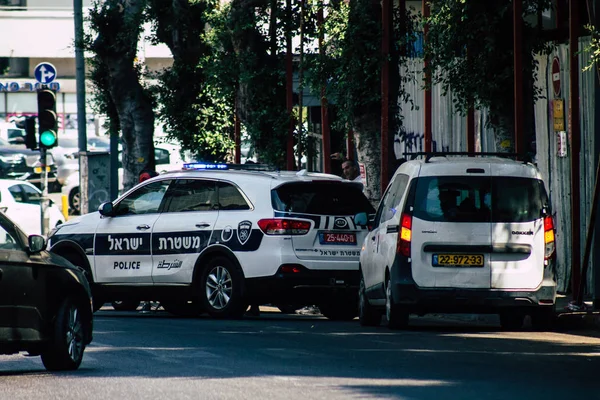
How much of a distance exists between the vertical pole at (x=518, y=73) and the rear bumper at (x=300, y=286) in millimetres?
2525

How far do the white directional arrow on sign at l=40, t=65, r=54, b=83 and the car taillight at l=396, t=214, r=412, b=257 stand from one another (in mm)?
20317

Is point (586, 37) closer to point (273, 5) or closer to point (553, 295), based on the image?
point (553, 295)

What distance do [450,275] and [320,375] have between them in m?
4.11

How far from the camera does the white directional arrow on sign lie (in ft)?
111

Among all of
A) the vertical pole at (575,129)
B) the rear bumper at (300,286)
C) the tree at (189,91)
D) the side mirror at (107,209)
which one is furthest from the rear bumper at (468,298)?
the tree at (189,91)

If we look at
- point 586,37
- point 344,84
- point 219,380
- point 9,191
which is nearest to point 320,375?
point 219,380

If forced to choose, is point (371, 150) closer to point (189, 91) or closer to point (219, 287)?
point (219, 287)

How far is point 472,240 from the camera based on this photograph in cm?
1473

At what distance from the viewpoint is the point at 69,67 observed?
232ft

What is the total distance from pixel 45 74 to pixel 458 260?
2101 cm

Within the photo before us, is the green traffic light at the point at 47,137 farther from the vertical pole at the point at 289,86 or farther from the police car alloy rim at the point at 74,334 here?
the police car alloy rim at the point at 74,334

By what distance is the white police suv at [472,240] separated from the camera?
14750 millimetres

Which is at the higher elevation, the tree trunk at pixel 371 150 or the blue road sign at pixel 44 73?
the blue road sign at pixel 44 73

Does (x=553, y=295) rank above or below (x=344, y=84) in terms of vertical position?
below
